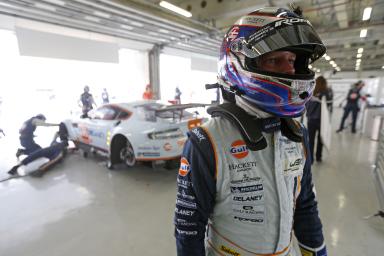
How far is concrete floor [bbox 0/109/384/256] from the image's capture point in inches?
82.9

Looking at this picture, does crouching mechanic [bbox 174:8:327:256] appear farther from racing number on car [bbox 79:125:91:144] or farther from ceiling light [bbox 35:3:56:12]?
ceiling light [bbox 35:3:56:12]

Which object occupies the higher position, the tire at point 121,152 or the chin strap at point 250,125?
the chin strap at point 250,125

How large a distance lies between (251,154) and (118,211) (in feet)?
7.97

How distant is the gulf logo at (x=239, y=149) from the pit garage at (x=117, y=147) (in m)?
0.20

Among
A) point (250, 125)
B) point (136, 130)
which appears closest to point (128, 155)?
point (136, 130)

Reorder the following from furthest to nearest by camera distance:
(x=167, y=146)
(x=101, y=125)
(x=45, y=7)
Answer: (x=45, y=7) < (x=101, y=125) < (x=167, y=146)

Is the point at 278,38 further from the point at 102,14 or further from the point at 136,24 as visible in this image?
the point at 136,24

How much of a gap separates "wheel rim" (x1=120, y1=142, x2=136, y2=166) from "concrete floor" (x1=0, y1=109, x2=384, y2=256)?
0.22m

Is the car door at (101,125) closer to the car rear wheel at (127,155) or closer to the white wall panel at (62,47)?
the car rear wheel at (127,155)

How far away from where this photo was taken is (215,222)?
0.84 m

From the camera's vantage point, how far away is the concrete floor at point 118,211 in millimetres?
2105

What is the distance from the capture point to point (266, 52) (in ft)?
2.48

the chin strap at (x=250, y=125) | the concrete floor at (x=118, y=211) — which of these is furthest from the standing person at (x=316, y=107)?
the chin strap at (x=250, y=125)

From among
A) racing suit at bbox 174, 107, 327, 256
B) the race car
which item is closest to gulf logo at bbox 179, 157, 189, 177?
racing suit at bbox 174, 107, 327, 256
